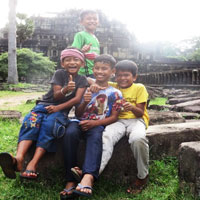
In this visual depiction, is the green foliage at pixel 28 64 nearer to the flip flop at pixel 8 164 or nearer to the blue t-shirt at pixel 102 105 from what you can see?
the blue t-shirt at pixel 102 105

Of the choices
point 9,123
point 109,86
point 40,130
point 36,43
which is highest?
point 36,43

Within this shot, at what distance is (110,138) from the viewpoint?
2.31m

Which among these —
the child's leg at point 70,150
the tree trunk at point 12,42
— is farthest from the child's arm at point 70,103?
the tree trunk at point 12,42

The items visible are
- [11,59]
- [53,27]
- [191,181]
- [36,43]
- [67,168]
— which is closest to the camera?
[191,181]

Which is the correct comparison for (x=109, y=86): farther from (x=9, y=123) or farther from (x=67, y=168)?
(x=9, y=123)

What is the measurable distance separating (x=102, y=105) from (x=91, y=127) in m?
0.29

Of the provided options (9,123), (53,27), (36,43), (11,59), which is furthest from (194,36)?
(9,123)

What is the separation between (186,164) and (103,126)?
2.64 ft

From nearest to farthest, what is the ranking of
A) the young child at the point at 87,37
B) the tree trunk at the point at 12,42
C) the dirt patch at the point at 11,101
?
the young child at the point at 87,37 → the dirt patch at the point at 11,101 → the tree trunk at the point at 12,42

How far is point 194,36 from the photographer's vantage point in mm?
47094

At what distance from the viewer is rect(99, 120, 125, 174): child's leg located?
223 centimetres

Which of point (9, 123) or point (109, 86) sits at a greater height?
point (109, 86)

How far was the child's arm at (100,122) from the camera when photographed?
2.35 metres

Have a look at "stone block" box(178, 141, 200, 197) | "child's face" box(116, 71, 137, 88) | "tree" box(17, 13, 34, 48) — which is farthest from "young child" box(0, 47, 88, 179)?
"tree" box(17, 13, 34, 48)
